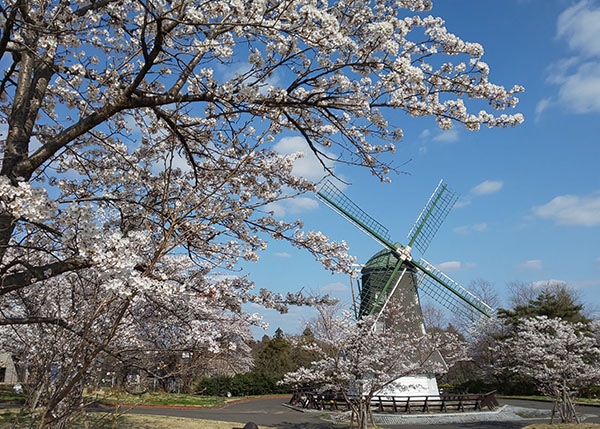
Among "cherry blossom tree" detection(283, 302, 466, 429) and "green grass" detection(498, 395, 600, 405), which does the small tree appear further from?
"green grass" detection(498, 395, 600, 405)

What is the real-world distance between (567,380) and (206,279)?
12476 mm

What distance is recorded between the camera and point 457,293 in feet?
77.3

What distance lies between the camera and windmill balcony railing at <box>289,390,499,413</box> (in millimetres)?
17531

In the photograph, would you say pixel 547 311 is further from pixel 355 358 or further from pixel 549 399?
pixel 355 358

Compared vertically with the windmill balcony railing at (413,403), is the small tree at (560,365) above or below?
above

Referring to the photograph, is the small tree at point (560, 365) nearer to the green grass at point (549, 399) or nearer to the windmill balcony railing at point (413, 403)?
the windmill balcony railing at point (413, 403)

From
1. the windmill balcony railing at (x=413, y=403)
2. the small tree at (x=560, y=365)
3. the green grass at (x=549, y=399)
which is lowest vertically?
the green grass at (x=549, y=399)

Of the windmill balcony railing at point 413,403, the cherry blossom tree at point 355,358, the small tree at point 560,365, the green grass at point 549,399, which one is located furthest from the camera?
the green grass at point 549,399

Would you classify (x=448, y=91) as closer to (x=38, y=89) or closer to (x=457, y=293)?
(x=38, y=89)

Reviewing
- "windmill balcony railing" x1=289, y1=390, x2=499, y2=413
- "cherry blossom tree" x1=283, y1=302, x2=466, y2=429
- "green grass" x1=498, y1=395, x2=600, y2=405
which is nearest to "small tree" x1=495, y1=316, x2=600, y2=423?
"cherry blossom tree" x1=283, y1=302, x2=466, y2=429

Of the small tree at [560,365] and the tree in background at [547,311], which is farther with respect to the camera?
the tree in background at [547,311]

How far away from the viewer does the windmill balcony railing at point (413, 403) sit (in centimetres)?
1753

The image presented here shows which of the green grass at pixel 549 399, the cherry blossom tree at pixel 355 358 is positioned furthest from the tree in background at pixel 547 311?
the cherry blossom tree at pixel 355 358

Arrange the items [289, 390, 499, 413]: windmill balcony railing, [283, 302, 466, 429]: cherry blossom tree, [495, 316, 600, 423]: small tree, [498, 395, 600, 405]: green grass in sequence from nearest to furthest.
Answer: [283, 302, 466, 429]: cherry blossom tree < [495, 316, 600, 423]: small tree < [289, 390, 499, 413]: windmill balcony railing < [498, 395, 600, 405]: green grass
